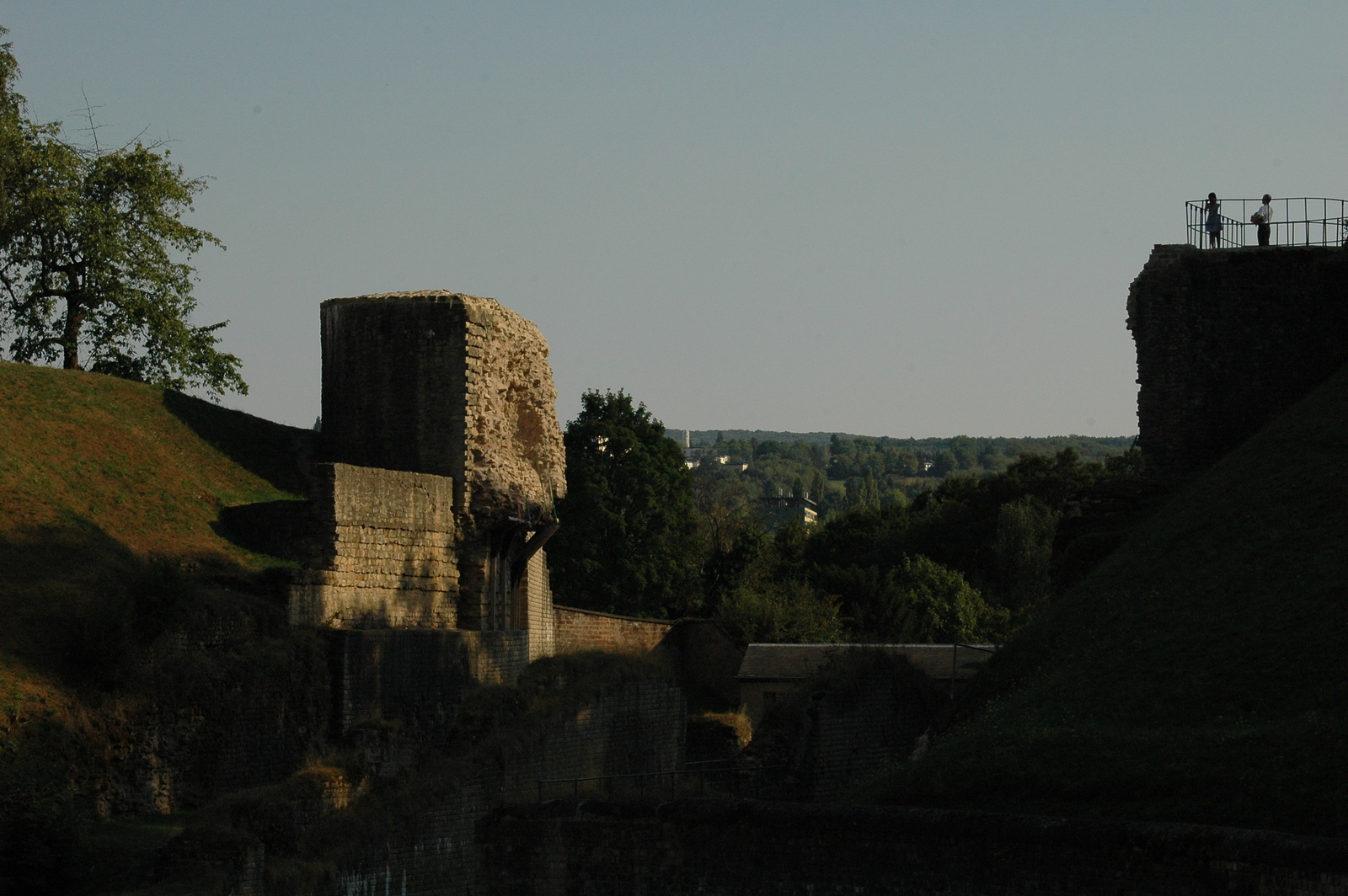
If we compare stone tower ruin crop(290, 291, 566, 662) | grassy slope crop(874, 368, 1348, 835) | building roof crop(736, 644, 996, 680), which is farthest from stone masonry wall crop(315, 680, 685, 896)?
building roof crop(736, 644, 996, 680)

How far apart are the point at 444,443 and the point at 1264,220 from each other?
46.6 ft

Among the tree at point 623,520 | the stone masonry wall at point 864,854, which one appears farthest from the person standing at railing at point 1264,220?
the tree at point 623,520

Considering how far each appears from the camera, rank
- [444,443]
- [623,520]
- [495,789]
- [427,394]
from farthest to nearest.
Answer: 1. [623,520]
2. [427,394]
3. [444,443]
4. [495,789]

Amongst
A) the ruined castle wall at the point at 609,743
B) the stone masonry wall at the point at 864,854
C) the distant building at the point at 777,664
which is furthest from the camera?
the distant building at the point at 777,664

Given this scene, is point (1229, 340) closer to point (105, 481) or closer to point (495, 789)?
point (495, 789)

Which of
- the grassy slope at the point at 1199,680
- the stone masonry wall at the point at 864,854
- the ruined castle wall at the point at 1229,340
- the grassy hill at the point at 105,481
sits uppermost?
the ruined castle wall at the point at 1229,340

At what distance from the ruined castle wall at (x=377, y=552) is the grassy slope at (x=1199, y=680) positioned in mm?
9302

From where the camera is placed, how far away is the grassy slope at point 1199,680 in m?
14.1

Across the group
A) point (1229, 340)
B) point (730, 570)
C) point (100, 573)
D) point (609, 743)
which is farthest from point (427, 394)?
point (730, 570)

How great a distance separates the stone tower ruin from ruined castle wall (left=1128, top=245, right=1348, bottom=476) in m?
10.7

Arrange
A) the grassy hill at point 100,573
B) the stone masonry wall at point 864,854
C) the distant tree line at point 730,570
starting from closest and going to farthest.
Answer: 1. the stone masonry wall at point 864,854
2. the grassy hill at point 100,573
3. the distant tree line at point 730,570

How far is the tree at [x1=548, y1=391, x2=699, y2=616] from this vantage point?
50.6m

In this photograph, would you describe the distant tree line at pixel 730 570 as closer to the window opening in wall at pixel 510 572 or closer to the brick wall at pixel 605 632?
the brick wall at pixel 605 632

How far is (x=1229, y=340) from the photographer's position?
26.7 m
